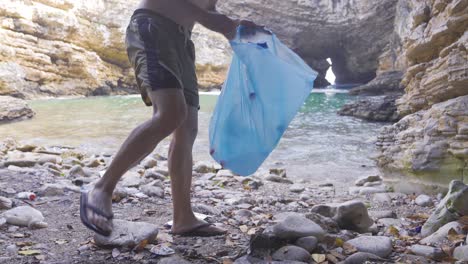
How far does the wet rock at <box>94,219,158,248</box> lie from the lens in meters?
1.77

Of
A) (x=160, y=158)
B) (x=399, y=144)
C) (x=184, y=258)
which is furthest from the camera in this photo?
(x=160, y=158)

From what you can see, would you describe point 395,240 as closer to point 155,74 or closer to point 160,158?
point 155,74

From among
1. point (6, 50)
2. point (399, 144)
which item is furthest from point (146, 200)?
point (6, 50)

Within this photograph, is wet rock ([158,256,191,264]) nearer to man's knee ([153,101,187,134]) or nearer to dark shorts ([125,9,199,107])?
man's knee ([153,101,187,134])

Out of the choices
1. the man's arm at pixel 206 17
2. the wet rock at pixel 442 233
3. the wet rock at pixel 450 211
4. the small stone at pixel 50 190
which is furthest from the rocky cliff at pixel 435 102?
the small stone at pixel 50 190

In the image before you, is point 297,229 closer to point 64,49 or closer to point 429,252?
point 429,252

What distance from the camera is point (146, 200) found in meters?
2.87

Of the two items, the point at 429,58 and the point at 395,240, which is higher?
the point at 429,58

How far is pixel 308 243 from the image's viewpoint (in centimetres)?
180

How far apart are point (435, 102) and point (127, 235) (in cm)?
336

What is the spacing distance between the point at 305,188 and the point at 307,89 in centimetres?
229

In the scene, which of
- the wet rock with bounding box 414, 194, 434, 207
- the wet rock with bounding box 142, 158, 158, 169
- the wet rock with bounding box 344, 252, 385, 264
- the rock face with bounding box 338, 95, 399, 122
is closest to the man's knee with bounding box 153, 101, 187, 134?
the wet rock with bounding box 344, 252, 385, 264

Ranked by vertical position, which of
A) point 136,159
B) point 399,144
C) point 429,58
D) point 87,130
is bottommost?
point 87,130

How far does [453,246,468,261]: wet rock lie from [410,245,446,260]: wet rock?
5 centimetres
